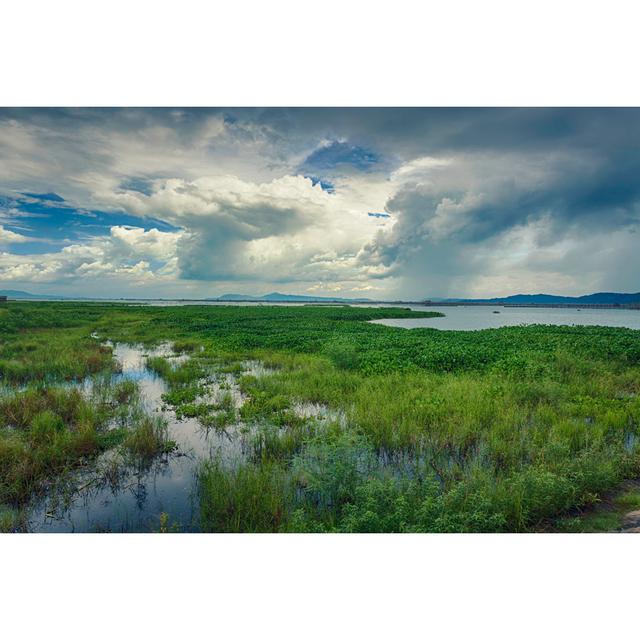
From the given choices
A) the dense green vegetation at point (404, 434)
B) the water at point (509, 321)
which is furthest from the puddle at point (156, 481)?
the water at point (509, 321)

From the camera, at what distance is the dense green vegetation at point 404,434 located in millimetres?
3824

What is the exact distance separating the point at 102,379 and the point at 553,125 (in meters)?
13.3

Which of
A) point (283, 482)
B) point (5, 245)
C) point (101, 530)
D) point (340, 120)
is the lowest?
point (101, 530)

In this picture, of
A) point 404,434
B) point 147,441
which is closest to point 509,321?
point 404,434

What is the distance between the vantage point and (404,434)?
576 centimetres

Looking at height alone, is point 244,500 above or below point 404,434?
below

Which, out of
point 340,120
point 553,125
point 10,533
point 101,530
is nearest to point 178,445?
point 101,530

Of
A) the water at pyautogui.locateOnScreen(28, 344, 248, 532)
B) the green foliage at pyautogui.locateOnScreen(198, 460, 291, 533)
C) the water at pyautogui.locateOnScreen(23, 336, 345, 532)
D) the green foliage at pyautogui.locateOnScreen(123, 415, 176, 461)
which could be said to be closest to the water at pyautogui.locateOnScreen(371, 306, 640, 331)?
the water at pyautogui.locateOnScreen(23, 336, 345, 532)

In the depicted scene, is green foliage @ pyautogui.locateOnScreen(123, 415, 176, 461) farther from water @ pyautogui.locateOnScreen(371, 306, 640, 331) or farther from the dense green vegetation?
water @ pyautogui.locateOnScreen(371, 306, 640, 331)

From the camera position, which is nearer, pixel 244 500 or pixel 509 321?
pixel 244 500

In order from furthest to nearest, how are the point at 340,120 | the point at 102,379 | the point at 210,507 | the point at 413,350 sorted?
the point at 413,350 → the point at 102,379 → the point at 340,120 → the point at 210,507

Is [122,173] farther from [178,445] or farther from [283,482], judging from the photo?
[283,482]

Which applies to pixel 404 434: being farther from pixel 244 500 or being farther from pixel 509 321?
pixel 509 321

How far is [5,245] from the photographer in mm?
9609
